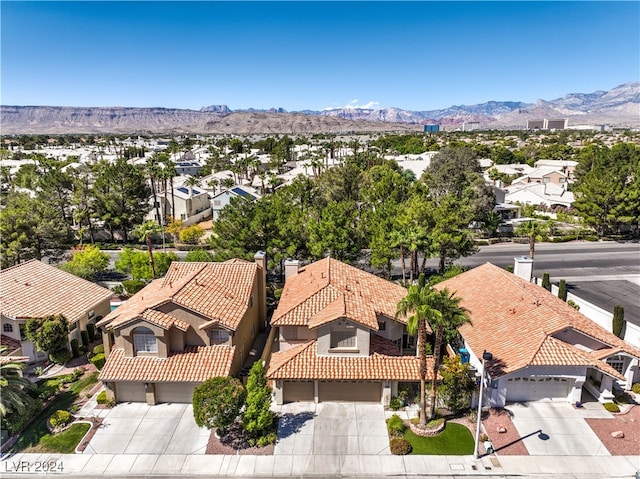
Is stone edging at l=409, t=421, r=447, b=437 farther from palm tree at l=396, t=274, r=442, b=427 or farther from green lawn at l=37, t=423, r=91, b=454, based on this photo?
green lawn at l=37, t=423, r=91, b=454

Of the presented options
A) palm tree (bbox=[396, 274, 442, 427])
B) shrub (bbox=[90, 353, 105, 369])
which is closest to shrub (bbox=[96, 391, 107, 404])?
shrub (bbox=[90, 353, 105, 369])

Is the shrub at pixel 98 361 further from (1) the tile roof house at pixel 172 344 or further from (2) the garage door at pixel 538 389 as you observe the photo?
(2) the garage door at pixel 538 389

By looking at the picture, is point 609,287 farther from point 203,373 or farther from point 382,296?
point 203,373

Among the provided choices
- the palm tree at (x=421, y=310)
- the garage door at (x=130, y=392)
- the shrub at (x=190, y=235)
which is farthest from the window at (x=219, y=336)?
the shrub at (x=190, y=235)

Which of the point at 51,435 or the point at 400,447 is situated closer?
the point at 400,447

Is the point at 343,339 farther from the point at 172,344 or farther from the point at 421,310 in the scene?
the point at 172,344

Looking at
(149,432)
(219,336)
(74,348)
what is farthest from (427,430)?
(74,348)
